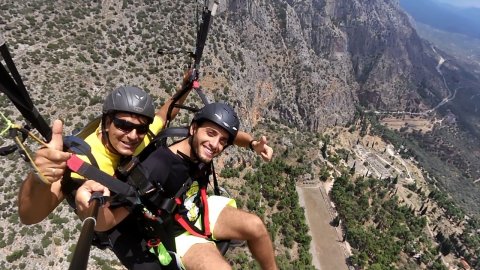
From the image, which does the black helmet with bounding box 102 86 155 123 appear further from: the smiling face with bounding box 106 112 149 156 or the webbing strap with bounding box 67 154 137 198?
the webbing strap with bounding box 67 154 137 198

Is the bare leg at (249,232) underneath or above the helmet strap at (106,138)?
underneath

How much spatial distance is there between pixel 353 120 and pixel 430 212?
62.9m

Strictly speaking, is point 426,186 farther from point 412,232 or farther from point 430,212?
point 412,232

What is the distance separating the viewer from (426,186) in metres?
145

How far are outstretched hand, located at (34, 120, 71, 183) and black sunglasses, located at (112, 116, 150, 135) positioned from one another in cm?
200

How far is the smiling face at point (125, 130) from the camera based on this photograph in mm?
6602

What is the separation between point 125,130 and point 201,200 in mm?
2386

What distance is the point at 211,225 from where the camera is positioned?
7.82 meters

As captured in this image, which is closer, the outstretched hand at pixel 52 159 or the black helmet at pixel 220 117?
the outstretched hand at pixel 52 159

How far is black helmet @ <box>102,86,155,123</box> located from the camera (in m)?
6.59

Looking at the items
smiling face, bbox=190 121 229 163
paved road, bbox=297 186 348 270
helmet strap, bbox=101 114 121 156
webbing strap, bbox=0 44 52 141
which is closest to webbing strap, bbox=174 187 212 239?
smiling face, bbox=190 121 229 163

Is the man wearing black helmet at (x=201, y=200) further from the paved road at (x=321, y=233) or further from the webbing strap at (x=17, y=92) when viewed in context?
the paved road at (x=321, y=233)

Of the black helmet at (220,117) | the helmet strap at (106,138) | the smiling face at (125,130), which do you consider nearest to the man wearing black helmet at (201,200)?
the black helmet at (220,117)

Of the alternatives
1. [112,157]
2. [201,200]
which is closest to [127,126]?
[112,157]
